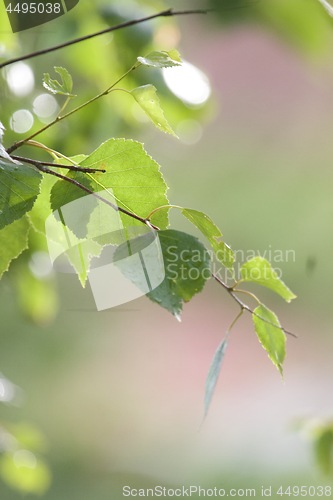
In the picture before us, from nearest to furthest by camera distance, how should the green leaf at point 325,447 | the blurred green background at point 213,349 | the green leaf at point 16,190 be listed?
the green leaf at point 16,190
the green leaf at point 325,447
the blurred green background at point 213,349

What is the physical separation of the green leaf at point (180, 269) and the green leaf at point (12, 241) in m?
0.07

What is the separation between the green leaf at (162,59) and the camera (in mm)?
273

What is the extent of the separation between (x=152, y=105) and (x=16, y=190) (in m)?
0.07

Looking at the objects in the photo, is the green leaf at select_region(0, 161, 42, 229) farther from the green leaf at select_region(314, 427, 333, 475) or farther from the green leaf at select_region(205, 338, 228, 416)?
the green leaf at select_region(314, 427, 333, 475)

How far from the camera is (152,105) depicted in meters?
0.29

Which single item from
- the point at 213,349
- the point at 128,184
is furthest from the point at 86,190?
the point at 213,349

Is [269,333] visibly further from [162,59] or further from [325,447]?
[325,447]

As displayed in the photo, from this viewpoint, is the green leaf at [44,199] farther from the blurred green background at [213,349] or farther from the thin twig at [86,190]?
the blurred green background at [213,349]

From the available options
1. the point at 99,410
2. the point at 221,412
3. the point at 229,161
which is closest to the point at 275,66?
the point at 229,161

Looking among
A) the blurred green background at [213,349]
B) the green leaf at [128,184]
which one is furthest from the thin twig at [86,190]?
the blurred green background at [213,349]

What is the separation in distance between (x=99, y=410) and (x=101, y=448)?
129mm

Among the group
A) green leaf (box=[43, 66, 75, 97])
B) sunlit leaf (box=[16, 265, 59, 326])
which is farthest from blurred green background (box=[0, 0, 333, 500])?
green leaf (box=[43, 66, 75, 97])

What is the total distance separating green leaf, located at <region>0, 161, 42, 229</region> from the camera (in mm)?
267

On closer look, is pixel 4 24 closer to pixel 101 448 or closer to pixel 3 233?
pixel 3 233
